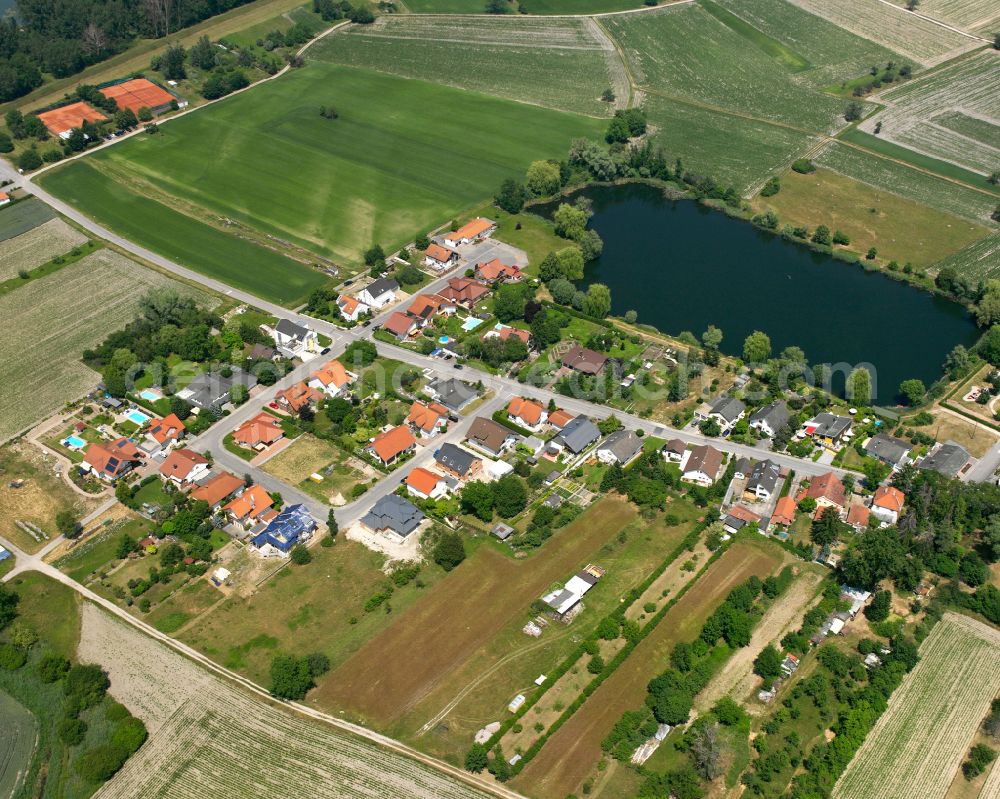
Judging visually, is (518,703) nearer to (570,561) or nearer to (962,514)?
(570,561)

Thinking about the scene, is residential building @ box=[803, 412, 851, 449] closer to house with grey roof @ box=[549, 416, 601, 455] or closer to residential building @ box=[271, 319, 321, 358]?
house with grey roof @ box=[549, 416, 601, 455]

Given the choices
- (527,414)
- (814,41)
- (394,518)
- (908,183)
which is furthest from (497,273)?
(814,41)

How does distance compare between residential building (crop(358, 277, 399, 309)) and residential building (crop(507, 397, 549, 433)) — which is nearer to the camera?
residential building (crop(507, 397, 549, 433))

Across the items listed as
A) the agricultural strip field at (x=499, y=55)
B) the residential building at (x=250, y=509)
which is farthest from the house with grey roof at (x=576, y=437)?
the agricultural strip field at (x=499, y=55)

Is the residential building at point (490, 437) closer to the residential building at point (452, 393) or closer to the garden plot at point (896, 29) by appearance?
the residential building at point (452, 393)

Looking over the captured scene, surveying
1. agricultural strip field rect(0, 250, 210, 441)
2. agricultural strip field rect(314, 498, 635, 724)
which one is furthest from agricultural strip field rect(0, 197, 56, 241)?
agricultural strip field rect(314, 498, 635, 724)

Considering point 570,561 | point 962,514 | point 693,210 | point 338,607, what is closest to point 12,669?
point 338,607
